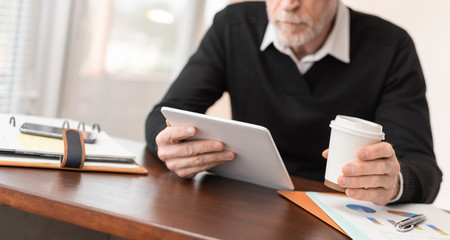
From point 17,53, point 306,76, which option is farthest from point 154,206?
point 17,53

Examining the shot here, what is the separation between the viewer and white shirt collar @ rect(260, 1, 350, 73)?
5.25 feet

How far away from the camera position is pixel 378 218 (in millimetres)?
907

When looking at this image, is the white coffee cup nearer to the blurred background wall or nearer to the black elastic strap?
the black elastic strap

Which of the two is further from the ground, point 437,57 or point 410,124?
point 437,57

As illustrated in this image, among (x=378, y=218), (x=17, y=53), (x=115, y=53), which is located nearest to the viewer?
(x=378, y=218)

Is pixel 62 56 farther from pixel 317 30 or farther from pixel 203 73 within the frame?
pixel 317 30

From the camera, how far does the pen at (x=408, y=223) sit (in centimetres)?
84

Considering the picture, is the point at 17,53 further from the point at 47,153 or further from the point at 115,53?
the point at 47,153

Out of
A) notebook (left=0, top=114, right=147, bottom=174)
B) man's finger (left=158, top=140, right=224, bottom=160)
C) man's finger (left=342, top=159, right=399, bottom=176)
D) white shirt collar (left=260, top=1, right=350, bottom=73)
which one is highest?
white shirt collar (left=260, top=1, right=350, bottom=73)

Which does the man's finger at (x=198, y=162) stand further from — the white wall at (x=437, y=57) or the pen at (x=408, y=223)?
the white wall at (x=437, y=57)

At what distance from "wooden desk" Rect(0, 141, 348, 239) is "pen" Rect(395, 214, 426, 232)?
11cm

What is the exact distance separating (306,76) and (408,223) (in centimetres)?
84

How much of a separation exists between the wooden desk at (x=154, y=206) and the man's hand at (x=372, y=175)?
0.10 m

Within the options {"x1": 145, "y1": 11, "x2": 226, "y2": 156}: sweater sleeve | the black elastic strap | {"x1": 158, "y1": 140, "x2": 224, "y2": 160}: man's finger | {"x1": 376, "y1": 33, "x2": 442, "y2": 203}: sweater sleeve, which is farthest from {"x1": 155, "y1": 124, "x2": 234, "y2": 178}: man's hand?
{"x1": 376, "y1": 33, "x2": 442, "y2": 203}: sweater sleeve
